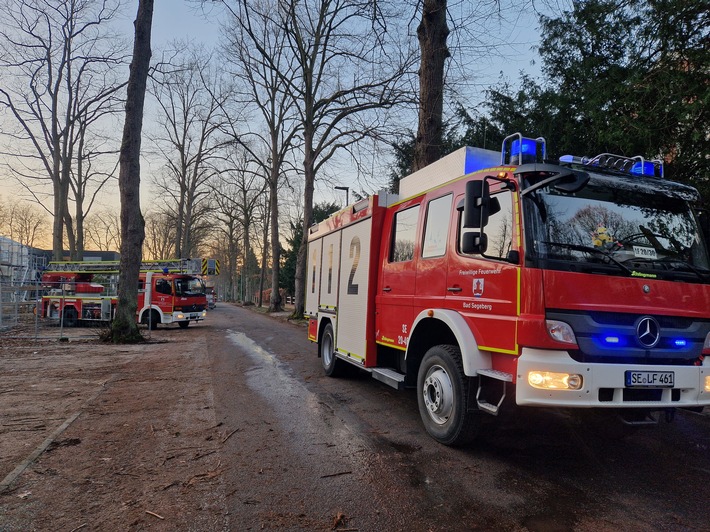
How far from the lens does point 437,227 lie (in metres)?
5.25

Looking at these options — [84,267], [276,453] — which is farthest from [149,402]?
→ [84,267]

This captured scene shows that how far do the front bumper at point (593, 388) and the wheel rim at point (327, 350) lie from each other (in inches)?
199

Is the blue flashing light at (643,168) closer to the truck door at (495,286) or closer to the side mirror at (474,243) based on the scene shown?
the truck door at (495,286)

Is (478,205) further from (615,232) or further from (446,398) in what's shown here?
(446,398)

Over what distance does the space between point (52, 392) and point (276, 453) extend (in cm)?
444

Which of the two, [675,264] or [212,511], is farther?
[675,264]

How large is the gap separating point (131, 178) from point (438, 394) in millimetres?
11975

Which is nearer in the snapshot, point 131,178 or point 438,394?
point 438,394

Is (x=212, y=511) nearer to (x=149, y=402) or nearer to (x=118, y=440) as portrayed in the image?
(x=118, y=440)

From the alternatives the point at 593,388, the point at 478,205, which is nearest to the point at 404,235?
the point at 478,205

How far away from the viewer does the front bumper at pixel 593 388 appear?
3.56 m

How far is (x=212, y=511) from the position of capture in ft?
10.8

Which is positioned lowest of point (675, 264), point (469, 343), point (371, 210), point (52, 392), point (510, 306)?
point (52, 392)

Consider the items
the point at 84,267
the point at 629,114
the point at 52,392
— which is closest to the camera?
the point at 52,392
